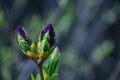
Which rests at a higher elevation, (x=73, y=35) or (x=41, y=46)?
(x=73, y=35)

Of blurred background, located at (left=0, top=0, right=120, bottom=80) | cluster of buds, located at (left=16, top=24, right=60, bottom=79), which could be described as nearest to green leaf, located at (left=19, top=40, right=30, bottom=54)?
cluster of buds, located at (left=16, top=24, right=60, bottom=79)

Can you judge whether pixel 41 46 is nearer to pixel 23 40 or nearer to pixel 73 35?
pixel 23 40

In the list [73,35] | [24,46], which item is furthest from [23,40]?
[73,35]

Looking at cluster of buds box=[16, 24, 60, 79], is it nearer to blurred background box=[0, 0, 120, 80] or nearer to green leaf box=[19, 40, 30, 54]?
green leaf box=[19, 40, 30, 54]

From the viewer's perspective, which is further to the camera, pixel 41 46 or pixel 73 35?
pixel 73 35

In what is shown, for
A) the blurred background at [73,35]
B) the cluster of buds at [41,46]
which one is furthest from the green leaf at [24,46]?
the blurred background at [73,35]

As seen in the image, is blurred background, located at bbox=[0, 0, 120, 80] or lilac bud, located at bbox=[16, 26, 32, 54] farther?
blurred background, located at bbox=[0, 0, 120, 80]
